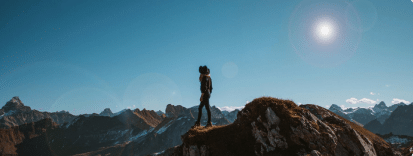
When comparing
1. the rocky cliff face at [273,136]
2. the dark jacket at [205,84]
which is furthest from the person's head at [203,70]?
the rocky cliff face at [273,136]

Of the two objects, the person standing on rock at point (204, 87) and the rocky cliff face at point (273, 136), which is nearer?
the rocky cliff face at point (273, 136)

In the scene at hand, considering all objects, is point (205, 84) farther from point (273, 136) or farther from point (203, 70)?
point (273, 136)

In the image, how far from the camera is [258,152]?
10.2 m

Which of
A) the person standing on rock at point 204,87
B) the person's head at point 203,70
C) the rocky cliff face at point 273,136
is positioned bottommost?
the rocky cliff face at point 273,136

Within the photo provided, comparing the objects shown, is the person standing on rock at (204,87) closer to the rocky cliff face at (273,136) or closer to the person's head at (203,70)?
the person's head at (203,70)

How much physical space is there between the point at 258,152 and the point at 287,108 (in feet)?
11.3

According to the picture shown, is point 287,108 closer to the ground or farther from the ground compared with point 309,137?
farther from the ground

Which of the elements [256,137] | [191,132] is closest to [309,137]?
[256,137]

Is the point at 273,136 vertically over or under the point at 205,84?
under

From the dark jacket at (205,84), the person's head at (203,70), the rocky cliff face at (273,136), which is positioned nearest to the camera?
the rocky cliff face at (273,136)

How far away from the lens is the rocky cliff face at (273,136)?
9.91 m

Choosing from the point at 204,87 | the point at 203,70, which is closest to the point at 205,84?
the point at 204,87

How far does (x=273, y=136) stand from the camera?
10.3m

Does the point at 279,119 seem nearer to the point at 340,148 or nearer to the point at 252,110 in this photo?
the point at 252,110
